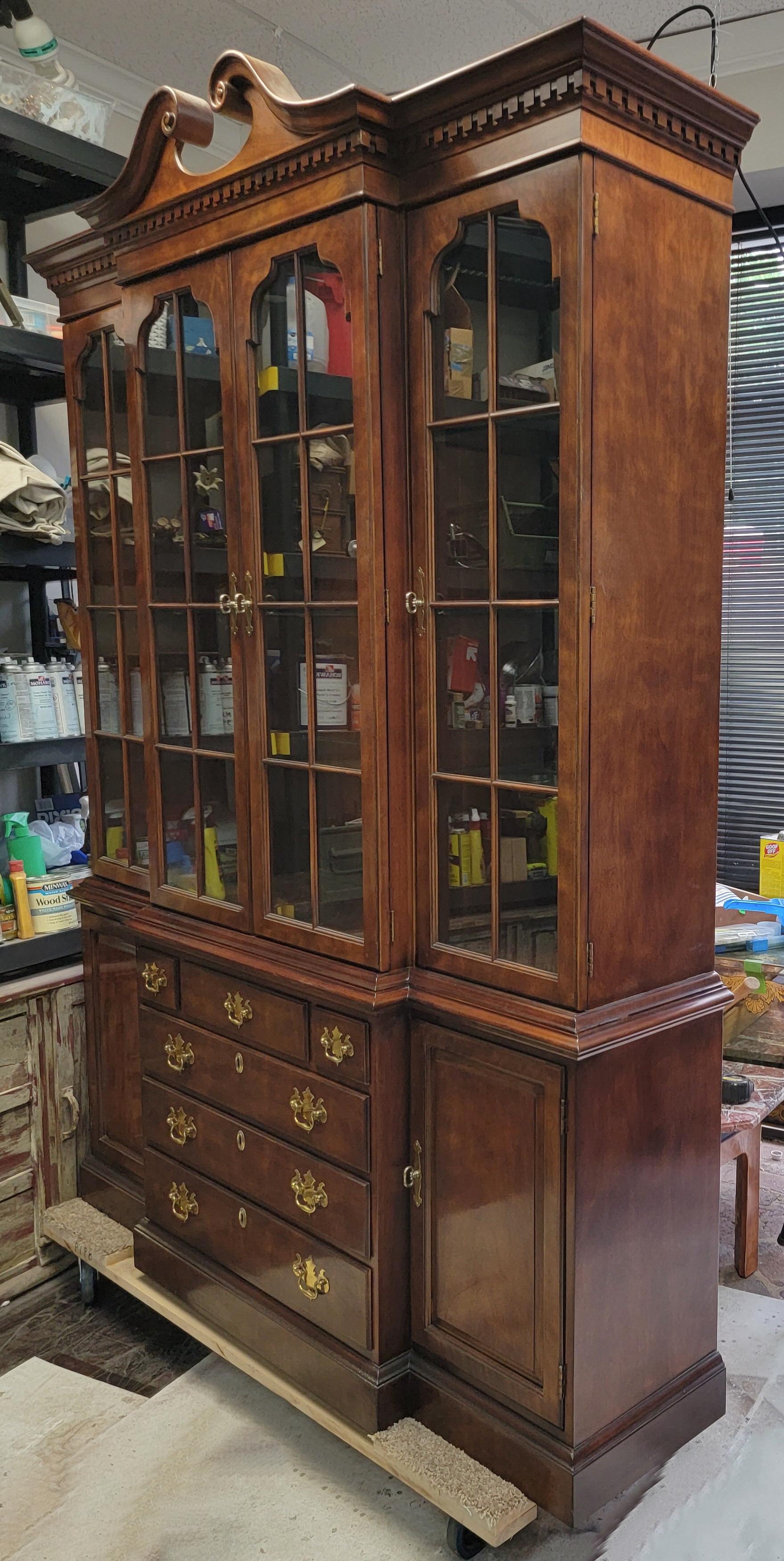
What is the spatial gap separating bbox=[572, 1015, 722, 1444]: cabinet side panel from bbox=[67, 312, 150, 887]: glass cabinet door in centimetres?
121

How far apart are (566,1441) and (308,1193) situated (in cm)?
58

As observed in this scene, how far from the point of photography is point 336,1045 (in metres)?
1.99

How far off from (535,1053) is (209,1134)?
0.86 m

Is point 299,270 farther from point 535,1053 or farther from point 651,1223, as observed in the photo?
point 651,1223

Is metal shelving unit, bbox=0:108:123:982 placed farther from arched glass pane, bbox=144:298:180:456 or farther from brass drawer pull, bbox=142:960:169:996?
arched glass pane, bbox=144:298:180:456

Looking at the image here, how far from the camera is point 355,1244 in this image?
6.48 feet

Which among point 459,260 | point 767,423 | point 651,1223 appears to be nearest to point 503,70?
point 459,260

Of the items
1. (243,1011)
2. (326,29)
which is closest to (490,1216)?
(243,1011)

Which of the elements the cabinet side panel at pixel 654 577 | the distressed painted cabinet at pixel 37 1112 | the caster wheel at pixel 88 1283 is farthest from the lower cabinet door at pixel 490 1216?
the distressed painted cabinet at pixel 37 1112

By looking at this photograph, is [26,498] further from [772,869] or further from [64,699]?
[772,869]

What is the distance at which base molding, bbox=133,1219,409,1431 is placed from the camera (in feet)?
6.42

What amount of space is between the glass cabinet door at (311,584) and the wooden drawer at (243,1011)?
128mm

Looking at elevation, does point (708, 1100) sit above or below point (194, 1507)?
above

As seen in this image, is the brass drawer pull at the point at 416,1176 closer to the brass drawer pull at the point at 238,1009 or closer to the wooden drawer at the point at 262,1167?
the wooden drawer at the point at 262,1167
